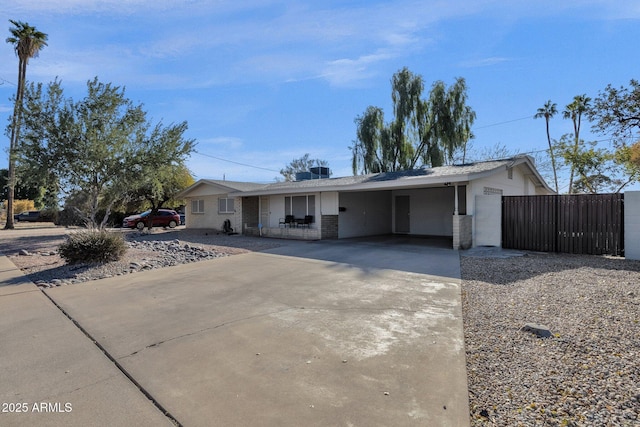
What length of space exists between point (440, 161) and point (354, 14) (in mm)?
16363

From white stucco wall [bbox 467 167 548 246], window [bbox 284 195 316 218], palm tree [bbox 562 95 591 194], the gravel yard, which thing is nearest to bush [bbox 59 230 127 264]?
the gravel yard

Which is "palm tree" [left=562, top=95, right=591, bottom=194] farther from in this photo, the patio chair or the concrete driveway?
the concrete driveway

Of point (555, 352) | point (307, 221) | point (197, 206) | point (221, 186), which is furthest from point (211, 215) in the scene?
point (555, 352)

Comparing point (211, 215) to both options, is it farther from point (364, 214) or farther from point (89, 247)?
point (89, 247)

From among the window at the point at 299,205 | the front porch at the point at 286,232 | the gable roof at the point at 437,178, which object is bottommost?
the front porch at the point at 286,232

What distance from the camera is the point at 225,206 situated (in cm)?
2030

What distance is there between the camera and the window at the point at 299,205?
52.6 ft

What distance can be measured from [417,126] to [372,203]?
31.5ft

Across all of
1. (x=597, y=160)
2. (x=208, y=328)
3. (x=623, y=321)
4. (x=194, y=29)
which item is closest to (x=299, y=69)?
(x=194, y=29)

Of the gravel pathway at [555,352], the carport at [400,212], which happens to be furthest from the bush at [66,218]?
the gravel pathway at [555,352]

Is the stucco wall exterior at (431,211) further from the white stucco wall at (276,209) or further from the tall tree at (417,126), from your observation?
the tall tree at (417,126)

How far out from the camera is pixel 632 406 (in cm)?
238

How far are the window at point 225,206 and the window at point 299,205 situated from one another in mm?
4351

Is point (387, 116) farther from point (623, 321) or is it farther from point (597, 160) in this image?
point (623, 321)
